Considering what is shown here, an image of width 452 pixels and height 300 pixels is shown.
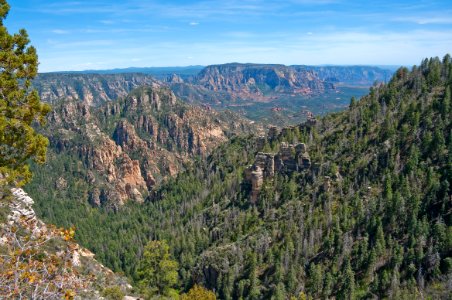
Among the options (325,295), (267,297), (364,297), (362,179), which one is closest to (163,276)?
(267,297)

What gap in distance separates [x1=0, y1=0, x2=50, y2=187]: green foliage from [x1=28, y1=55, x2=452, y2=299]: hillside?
62668 millimetres

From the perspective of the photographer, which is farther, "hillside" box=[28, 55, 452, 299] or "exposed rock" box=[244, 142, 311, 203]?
"exposed rock" box=[244, 142, 311, 203]

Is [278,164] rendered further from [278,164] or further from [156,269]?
[156,269]

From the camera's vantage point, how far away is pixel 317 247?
85.4 meters

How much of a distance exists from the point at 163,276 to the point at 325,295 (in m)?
33.5

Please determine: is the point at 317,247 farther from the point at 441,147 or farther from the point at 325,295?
the point at 441,147

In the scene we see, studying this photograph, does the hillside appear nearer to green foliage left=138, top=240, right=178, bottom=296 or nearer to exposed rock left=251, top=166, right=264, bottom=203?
exposed rock left=251, top=166, right=264, bottom=203

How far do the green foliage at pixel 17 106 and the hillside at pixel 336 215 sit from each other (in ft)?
206

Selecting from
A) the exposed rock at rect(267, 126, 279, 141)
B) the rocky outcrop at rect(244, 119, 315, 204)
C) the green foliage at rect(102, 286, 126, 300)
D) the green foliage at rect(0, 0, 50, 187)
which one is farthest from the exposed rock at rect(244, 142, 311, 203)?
the green foliage at rect(0, 0, 50, 187)

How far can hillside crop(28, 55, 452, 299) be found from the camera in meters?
71.7

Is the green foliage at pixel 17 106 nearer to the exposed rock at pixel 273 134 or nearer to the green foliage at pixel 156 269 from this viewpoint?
the green foliage at pixel 156 269

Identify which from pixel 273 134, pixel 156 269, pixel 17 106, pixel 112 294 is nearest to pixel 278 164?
pixel 273 134

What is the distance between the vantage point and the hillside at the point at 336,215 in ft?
235

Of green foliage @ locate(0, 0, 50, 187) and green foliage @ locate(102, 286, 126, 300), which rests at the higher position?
green foliage @ locate(0, 0, 50, 187)
